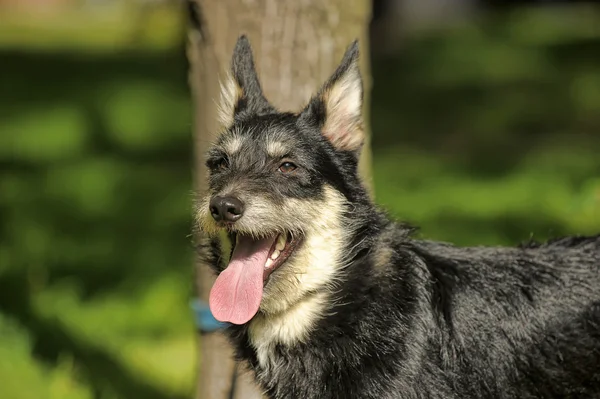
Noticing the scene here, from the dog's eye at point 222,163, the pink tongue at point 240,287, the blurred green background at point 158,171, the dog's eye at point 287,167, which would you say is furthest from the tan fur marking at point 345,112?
the blurred green background at point 158,171

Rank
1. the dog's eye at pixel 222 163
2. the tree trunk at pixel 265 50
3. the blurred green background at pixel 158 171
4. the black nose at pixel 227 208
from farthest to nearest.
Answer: the blurred green background at pixel 158 171 → the tree trunk at pixel 265 50 → the dog's eye at pixel 222 163 → the black nose at pixel 227 208

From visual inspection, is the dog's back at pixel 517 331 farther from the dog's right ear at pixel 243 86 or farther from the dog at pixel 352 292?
the dog's right ear at pixel 243 86

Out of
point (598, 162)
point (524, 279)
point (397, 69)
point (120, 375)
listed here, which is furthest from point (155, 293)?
point (397, 69)

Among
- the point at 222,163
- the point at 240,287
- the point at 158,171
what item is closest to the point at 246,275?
the point at 240,287

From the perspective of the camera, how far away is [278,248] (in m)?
4.41

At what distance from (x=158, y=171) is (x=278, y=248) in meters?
9.73

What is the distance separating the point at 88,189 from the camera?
12.4 meters

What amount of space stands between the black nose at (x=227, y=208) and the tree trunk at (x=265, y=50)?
1150 millimetres

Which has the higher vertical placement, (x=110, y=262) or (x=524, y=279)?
(x=524, y=279)

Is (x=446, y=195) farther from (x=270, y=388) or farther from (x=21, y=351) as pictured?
(x=270, y=388)

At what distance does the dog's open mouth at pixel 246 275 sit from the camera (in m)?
4.22

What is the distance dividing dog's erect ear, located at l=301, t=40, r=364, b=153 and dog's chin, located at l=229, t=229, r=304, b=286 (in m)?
0.53

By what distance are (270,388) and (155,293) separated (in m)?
3.74

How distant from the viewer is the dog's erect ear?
14.7 feet
